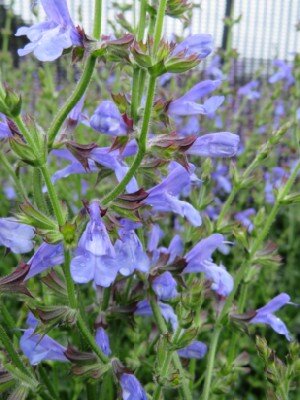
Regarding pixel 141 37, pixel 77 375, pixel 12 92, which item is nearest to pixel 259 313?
pixel 77 375

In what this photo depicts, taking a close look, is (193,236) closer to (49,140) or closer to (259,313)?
(259,313)

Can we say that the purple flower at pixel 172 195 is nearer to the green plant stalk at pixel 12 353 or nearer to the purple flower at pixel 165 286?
the purple flower at pixel 165 286

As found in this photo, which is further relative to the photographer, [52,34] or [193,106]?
[193,106]

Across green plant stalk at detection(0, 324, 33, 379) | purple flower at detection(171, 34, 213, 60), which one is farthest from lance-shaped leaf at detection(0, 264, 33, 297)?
purple flower at detection(171, 34, 213, 60)

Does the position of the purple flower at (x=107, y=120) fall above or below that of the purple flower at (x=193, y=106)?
above

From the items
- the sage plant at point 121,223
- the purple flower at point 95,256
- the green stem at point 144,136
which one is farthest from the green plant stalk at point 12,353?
the green stem at point 144,136

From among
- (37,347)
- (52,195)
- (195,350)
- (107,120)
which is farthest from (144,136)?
(195,350)

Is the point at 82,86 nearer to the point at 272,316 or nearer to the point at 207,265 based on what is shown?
the point at 207,265
